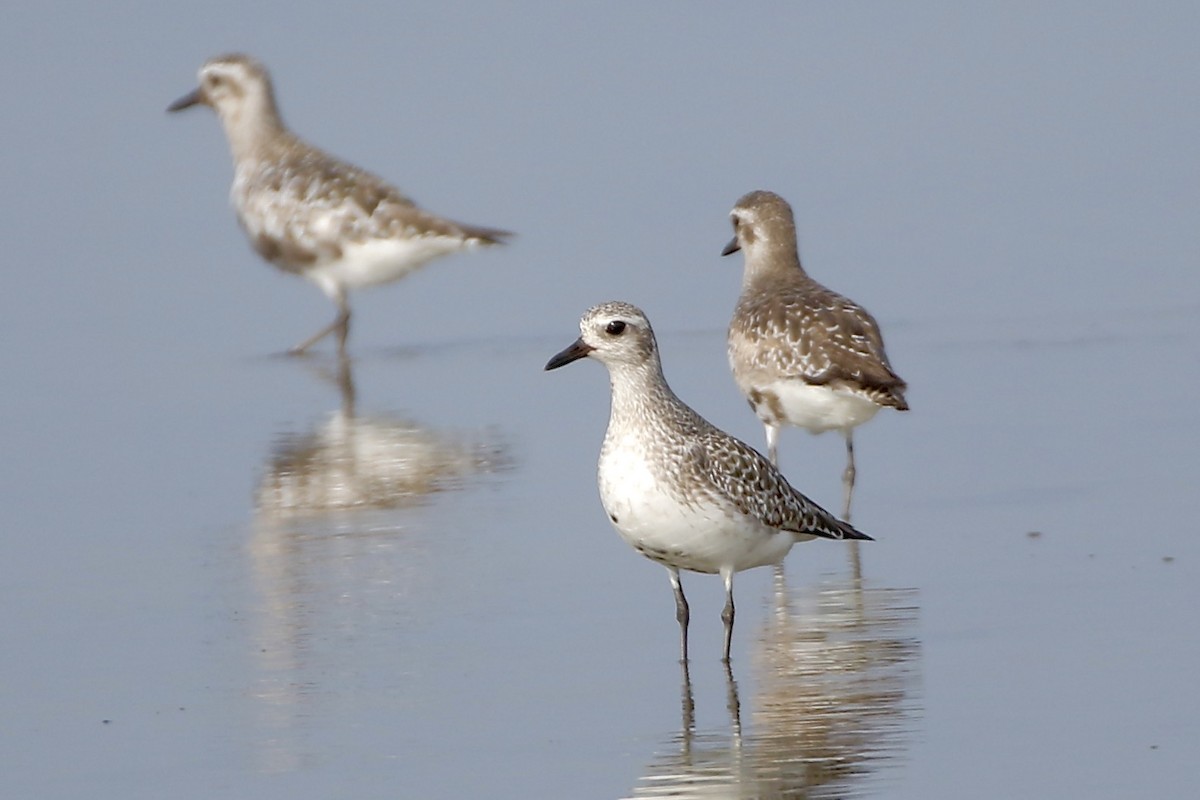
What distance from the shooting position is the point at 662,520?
864cm

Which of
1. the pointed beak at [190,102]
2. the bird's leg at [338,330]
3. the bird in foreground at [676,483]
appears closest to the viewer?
the bird in foreground at [676,483]

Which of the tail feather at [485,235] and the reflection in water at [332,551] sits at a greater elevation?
the tail feather at [485,235]

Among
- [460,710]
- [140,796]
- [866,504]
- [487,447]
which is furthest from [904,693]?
[487,447]

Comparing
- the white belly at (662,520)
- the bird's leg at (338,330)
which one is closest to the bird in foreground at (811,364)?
the white belly at (662,520)

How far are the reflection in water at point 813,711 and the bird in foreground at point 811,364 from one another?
2109 mm

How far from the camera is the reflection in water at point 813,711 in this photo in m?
7.43

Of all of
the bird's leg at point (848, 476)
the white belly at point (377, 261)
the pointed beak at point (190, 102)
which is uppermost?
the pointed beak at point (190, 102)

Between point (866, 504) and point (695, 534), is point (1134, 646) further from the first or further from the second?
point (866, 504)

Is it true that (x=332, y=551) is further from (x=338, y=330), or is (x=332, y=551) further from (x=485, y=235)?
(x=485, y=235)

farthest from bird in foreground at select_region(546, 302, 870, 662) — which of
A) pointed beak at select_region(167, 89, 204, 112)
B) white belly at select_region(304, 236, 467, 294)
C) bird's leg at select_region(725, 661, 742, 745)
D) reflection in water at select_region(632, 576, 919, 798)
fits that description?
pointed beak at select_region(167, 89, 204, 112)

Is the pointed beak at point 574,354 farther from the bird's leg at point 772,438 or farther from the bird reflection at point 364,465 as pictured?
the bird's leg at point 772,438

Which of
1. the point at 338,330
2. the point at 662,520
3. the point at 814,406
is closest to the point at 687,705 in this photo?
the point at 662,520

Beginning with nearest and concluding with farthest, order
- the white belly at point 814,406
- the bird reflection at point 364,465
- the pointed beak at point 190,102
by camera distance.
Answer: the white belly at point 814,406 < the bird reflection at point 364,465 < the pointed beak at point 190,102

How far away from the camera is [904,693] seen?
8281 mm
